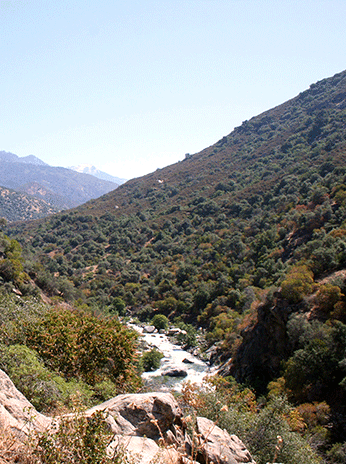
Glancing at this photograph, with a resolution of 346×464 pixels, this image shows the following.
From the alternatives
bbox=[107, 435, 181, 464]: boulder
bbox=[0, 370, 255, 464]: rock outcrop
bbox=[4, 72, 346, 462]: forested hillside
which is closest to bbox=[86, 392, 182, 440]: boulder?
bbox=[0, 370, 255, 464]: rock outcrop

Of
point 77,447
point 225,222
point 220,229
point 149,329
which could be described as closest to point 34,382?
point 77,447

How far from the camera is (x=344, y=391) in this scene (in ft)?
66.0

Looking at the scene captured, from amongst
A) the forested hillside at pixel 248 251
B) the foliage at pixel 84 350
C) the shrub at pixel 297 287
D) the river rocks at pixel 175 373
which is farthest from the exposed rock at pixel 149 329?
the foliage at pixel 84 350

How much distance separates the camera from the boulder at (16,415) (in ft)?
19.2

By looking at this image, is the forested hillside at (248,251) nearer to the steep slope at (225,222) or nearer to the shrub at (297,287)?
the shrub at (297,287)

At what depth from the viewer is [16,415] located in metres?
6.51

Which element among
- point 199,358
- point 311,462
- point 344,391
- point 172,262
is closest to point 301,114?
point 172,262

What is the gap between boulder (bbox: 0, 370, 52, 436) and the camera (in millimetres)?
5863

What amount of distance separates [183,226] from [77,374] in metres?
66.8

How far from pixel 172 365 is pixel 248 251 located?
87.7ft

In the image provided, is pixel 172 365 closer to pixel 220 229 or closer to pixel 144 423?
pixel 144 423

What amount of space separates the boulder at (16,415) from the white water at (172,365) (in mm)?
20727

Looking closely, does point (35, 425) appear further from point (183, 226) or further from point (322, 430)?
point (183, 226)

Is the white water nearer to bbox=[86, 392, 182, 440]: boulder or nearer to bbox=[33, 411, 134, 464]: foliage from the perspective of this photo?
bbox=[86, 392, 182, 440]: boulder
